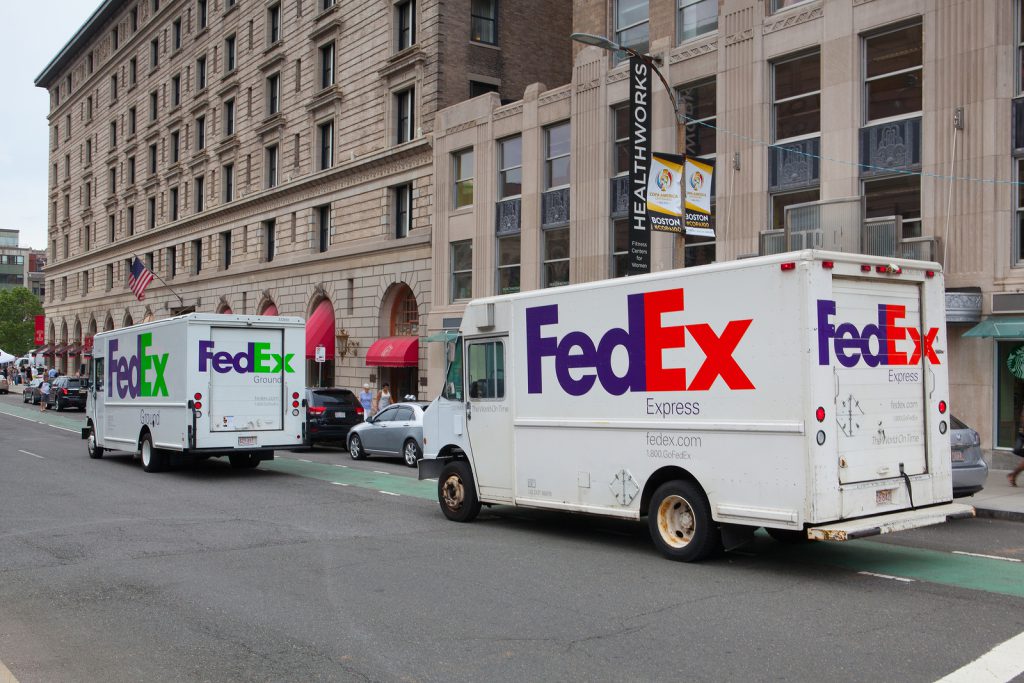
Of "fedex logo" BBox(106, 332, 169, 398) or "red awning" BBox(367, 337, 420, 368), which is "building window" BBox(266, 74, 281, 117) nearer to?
"red awning" BBox(367, 337, 420, 368)

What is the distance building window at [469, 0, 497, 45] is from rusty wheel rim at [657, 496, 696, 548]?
28795 mm

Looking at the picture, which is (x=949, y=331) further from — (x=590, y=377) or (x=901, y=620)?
(x=901, y=620)

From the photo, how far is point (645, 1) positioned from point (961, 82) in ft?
33.0

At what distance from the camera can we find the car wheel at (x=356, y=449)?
2241 centimetres

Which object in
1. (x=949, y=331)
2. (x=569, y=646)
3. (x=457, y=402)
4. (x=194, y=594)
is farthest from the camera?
(x=949, y=331)

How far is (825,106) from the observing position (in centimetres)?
2084

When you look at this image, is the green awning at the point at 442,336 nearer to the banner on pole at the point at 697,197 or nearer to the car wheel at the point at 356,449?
the car wheel at the point at 356,449

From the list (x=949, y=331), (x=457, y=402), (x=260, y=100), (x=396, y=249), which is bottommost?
(x=457, y=402)

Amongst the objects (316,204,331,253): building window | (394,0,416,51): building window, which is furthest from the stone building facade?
(316,204,331,253): building window

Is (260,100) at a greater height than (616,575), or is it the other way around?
(260,100)

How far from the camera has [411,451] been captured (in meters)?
20.7

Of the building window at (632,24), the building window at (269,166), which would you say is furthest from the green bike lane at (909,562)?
the building window at (269,166)

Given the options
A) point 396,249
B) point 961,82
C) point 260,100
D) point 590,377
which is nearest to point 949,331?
point 961,82

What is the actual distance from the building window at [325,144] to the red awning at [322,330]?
243 inches
